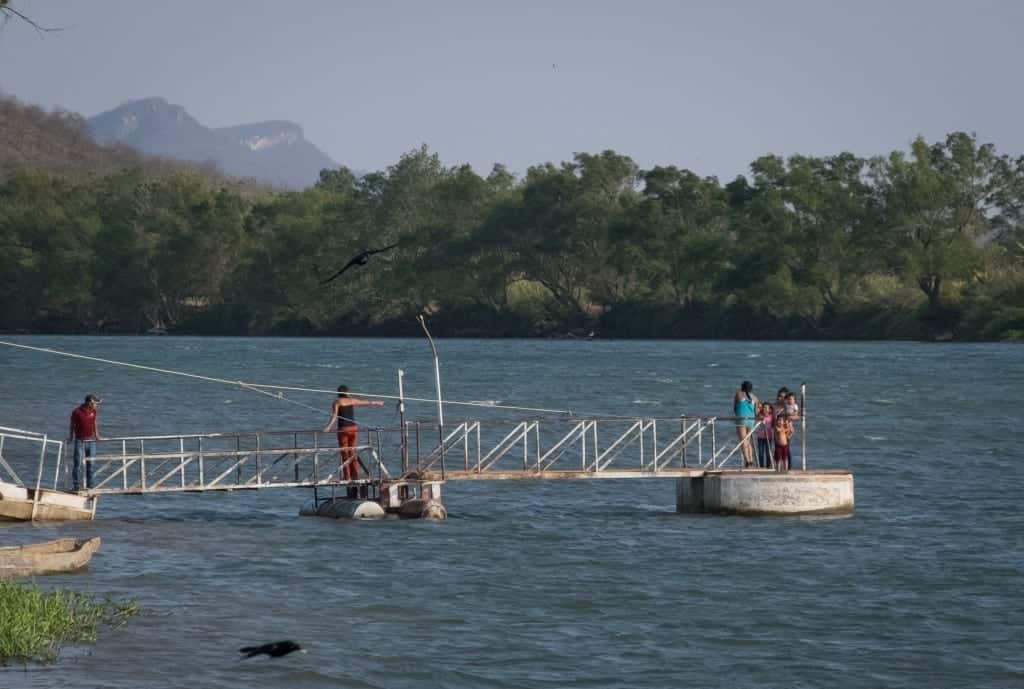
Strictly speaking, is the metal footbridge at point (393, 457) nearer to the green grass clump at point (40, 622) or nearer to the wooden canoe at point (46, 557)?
the wooden canoe at point (46, 557)

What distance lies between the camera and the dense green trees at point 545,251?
134 m

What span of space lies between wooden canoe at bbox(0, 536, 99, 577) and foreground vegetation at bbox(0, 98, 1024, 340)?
10853cm

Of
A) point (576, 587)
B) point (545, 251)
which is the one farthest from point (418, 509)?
point (545, 251)

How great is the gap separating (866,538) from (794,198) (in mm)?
114491

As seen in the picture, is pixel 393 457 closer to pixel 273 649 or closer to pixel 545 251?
pixel 273 649

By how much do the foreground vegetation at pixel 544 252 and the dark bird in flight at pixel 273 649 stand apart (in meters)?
111

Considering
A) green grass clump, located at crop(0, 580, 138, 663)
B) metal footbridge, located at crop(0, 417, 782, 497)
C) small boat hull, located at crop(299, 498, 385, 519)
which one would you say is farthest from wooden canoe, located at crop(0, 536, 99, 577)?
small boat hull, located at crop(299, 498, 385, 519)

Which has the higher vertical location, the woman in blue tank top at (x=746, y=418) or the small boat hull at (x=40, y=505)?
the woman in blue tank top at (x=746, y=418)

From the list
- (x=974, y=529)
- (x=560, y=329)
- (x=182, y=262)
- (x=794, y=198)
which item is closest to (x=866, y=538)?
(x=974, y=529)

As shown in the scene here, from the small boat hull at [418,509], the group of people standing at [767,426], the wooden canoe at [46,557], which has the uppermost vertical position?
the group of people standing at [767,426]

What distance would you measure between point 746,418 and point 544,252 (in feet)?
420

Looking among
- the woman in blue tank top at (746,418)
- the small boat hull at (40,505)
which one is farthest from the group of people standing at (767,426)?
the small boat hull at (40,505)

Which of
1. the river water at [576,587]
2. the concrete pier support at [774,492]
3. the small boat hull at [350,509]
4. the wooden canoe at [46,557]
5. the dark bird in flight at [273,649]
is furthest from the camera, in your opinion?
the small boat hull at [350,509]

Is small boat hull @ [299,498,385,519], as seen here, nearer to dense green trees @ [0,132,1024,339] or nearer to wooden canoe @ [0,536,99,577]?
wooden canoe @ [0,536,99,577]
